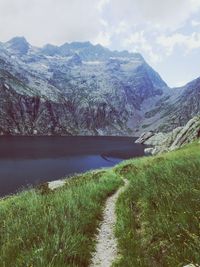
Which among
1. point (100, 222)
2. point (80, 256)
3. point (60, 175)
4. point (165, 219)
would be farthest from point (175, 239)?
point (60, 175)

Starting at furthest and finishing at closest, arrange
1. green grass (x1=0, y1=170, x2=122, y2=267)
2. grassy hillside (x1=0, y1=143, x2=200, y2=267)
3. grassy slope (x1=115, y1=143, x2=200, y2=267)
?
green grass (x1=0, y1=170, x2=122, y2=267)
grassy hillside (x1=0, y1=143, x2=200, y2=267)
grassy slope (x1=115, y1=143, x2=200, y2=267)

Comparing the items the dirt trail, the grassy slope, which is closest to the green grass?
the dirt trail

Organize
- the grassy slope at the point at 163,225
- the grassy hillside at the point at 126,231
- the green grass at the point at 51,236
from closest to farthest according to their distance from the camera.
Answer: the grassy slope at the point at 163,225
the grassy hillside at the point at 126,231
the green grass at the point at 51,236

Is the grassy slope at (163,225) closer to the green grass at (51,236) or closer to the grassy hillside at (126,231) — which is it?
the grassy hillside at (126,231)

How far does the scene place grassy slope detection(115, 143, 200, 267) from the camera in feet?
23.9

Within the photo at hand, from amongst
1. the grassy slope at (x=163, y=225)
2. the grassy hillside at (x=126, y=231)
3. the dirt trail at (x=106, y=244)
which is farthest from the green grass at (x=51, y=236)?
the grassy slope at (x=163, y=225)

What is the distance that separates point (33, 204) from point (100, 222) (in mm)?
2901

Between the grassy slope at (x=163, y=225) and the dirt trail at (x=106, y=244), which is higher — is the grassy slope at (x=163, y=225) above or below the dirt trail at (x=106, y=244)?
above

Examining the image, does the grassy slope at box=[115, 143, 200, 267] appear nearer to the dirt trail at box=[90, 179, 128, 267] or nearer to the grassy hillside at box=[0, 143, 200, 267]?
the grassy hillside at box=[0, 143, 200, 267]

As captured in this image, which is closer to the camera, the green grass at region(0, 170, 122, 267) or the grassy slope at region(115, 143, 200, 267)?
the grassy slope at region(115, 143, 200, 267)

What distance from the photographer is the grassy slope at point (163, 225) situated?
730cm

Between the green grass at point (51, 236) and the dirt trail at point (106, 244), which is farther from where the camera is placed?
the dirt trail at point (106, 244)

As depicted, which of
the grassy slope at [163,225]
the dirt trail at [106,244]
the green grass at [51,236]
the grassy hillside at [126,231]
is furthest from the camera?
the dirt trail at [106,244]

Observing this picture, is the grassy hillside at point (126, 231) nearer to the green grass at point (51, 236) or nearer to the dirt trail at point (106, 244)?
the green grass at point (51, 236)
